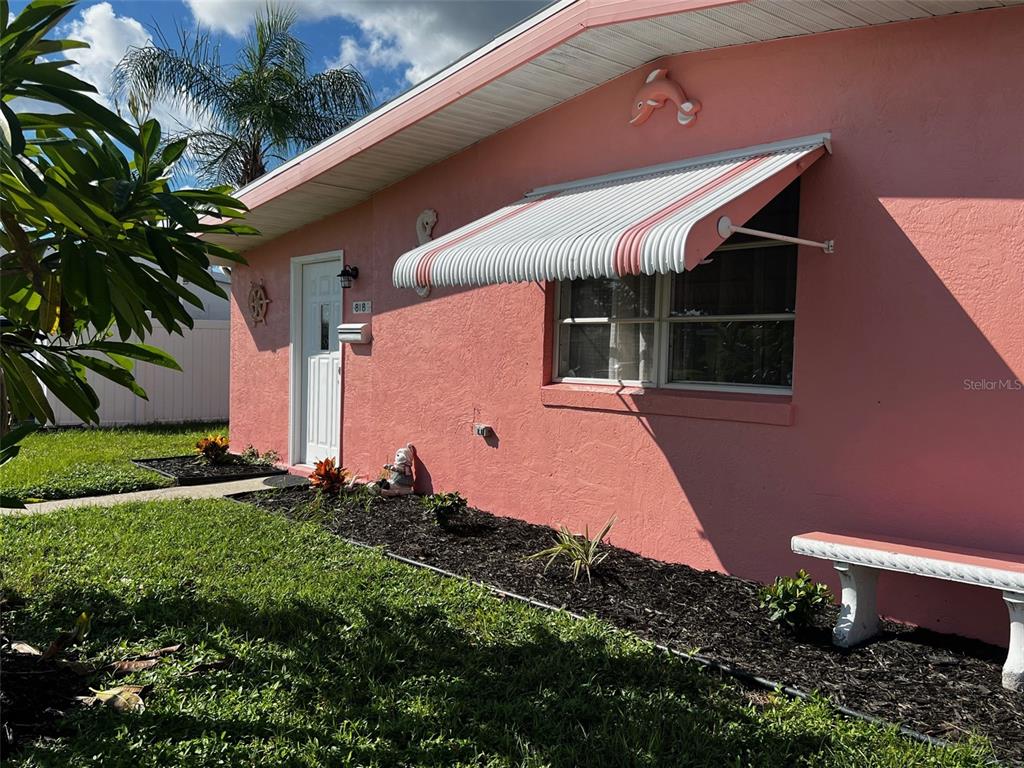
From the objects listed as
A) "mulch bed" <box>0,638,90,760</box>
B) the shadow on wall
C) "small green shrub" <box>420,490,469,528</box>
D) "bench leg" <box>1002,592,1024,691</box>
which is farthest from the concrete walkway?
"bench leg" <box>1002,592,1024,691</box>

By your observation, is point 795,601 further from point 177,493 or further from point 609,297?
point 177,493

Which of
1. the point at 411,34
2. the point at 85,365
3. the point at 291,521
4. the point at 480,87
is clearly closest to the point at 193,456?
the point at 291,521

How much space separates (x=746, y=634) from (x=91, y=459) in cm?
1116

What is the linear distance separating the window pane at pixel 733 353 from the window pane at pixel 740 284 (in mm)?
143

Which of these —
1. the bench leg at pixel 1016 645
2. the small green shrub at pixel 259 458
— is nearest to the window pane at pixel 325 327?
the small green shrub at pixel 259 458

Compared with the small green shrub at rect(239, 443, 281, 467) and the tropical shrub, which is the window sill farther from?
the small green shrub at rect(239, 443, 281, 467)

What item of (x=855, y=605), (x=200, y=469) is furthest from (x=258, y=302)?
(x=855, y=605)

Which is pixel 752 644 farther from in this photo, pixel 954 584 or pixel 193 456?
pixel 193 456

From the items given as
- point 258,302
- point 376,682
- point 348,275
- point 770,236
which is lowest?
point 376,682

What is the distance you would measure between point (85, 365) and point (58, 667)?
2.00m

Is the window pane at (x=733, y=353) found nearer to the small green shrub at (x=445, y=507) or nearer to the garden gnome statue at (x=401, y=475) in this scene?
the small green shrub at (x=445, y=507)

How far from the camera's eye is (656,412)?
7.14 metres

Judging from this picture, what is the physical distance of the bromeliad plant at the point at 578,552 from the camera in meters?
6.79

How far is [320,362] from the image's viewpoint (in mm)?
12344
